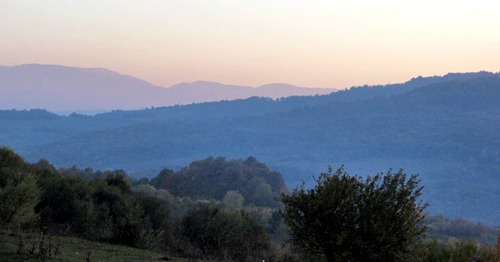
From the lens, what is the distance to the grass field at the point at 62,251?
18938mm

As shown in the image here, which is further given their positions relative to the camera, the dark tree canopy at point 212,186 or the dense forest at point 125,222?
the dark tree canopy at point 212,186

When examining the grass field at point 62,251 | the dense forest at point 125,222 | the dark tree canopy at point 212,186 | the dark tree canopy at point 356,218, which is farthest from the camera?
the dark tree canopy at point 212,186

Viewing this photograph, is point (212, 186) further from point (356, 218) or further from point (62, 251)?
point (356, 218)

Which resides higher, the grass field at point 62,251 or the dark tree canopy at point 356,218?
the dark tree canopy at point 356,218

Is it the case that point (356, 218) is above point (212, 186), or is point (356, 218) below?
above

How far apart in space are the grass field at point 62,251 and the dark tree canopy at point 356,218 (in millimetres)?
8183

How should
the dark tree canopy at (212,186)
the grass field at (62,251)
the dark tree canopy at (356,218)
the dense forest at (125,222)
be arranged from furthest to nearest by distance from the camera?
the dark tree canopy at (212,186)
the dense forest at (125,222)
the dark tree canopy at (356,218)
the grass field at (62,251)

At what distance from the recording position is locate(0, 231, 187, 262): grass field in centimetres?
1894

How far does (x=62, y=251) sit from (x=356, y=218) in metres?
12.6

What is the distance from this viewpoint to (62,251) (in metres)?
22.0

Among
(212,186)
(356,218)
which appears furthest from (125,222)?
(212,186)

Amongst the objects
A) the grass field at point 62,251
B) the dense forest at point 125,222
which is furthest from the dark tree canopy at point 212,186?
the grass field at point 62,251

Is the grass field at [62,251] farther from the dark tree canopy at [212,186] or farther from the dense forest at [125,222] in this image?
the dark tree canopy at [212,186]

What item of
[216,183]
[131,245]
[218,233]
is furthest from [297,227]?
[216,183]
